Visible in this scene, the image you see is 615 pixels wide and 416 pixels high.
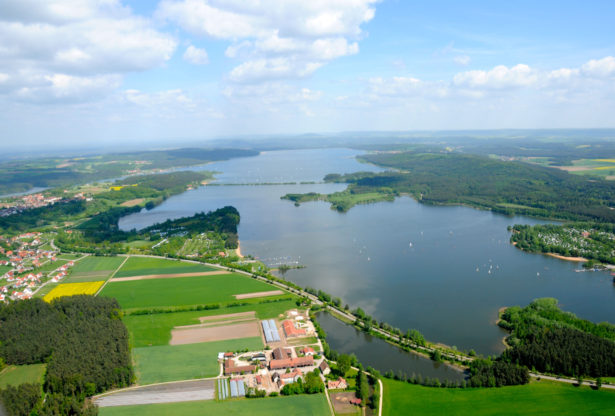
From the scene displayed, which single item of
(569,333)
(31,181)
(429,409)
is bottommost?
(429,409)

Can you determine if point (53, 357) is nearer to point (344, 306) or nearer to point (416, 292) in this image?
point (344, 306)

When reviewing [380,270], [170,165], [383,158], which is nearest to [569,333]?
[380,270]

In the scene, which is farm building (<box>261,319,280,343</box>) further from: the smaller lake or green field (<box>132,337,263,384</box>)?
the smaller lake

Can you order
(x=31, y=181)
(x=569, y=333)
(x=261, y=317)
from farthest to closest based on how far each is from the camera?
(x=31, y=181) → (x=261, y=317) → (x=569, y=333)

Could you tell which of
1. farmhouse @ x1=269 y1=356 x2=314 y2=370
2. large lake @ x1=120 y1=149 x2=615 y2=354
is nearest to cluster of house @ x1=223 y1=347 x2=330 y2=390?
farmhouse @ x1=269 y1=356 x2=314 y2=370

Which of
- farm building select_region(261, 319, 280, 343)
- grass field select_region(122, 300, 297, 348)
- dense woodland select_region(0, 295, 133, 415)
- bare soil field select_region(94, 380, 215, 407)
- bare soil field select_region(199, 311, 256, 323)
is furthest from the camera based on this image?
bare soil field select_region(199, 311, 256, 323)

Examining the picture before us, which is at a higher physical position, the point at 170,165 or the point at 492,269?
the point at 170,165

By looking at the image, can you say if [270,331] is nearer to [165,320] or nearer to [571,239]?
[165,320]
